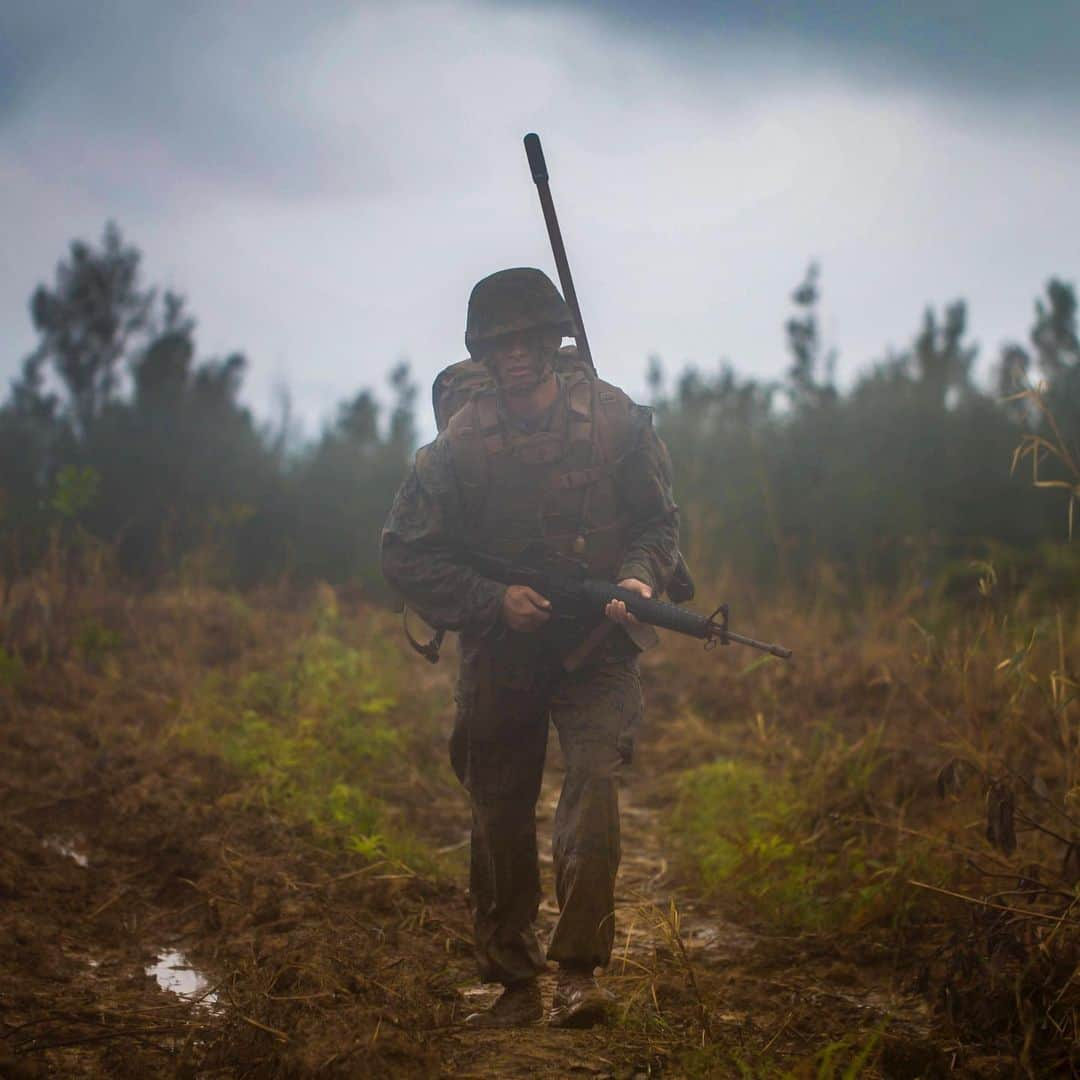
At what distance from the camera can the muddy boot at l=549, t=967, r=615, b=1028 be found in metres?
3.45

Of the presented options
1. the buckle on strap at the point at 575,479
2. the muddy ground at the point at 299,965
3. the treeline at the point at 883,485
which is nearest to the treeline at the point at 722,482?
the treeline at the point at 883,485

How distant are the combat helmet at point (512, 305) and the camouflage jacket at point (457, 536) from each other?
0.29 meters

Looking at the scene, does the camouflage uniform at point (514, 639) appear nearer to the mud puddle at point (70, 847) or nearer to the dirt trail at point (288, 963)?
the dirt trail at point (288, 963)

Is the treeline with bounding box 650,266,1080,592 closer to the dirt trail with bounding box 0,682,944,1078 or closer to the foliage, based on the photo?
the foliage

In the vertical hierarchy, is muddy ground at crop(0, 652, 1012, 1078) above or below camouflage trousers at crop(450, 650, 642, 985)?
below

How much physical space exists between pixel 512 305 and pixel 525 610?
3.33ft

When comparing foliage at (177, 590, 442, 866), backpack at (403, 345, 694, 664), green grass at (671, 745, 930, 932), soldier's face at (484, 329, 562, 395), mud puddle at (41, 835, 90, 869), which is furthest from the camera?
foliage at (177, 590, 442, 866)

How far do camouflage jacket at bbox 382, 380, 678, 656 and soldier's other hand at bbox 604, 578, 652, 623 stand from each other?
0.25 feet

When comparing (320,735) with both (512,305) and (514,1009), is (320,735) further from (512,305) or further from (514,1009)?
(512,305)

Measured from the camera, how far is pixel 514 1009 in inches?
145

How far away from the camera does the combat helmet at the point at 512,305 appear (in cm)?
399

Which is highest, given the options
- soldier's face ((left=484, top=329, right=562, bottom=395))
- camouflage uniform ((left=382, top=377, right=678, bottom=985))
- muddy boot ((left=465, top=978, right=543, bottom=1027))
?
soldier's face ((left=484, top=329, right=562, bottom=395))

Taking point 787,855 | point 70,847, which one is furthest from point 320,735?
point 787,855

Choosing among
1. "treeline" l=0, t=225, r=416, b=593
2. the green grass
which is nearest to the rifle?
the green grass
